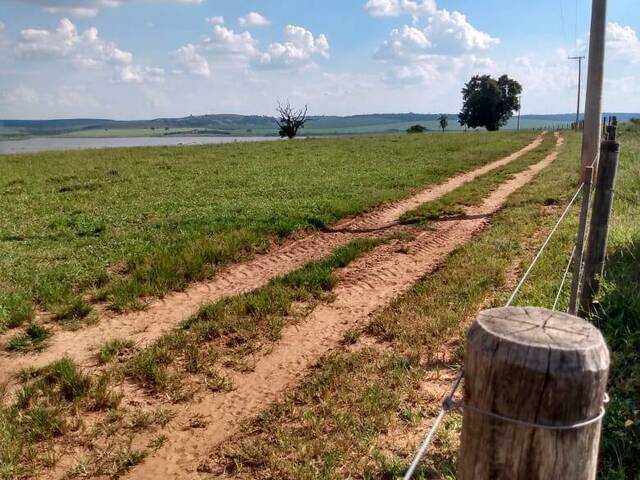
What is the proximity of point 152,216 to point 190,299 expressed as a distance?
5.90 metres

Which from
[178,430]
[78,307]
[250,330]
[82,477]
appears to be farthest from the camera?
[78,307]

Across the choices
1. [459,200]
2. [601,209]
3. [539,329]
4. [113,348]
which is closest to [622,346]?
[601,209]

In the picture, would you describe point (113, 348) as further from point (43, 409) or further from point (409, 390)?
point (409, 390)

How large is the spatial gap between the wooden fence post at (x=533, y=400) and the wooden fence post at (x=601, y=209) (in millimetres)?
3423

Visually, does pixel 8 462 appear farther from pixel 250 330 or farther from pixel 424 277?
pixel 424 277

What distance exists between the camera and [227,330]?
19.8ft

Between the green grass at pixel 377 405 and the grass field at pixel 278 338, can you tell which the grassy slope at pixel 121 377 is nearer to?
the grass field at pixel 278 338

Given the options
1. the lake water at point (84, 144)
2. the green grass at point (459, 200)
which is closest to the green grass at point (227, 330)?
the green grass at point (459, 200)

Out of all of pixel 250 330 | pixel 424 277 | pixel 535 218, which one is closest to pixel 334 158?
pixel 535 218

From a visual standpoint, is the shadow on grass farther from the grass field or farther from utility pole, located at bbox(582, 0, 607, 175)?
utility pole, located at bbox(582, 0, 607, 175)

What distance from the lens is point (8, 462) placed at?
12.7ft

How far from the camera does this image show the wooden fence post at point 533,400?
162 centimetres

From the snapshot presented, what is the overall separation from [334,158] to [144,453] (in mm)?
25412

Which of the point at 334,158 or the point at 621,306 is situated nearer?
the point at 621,306
